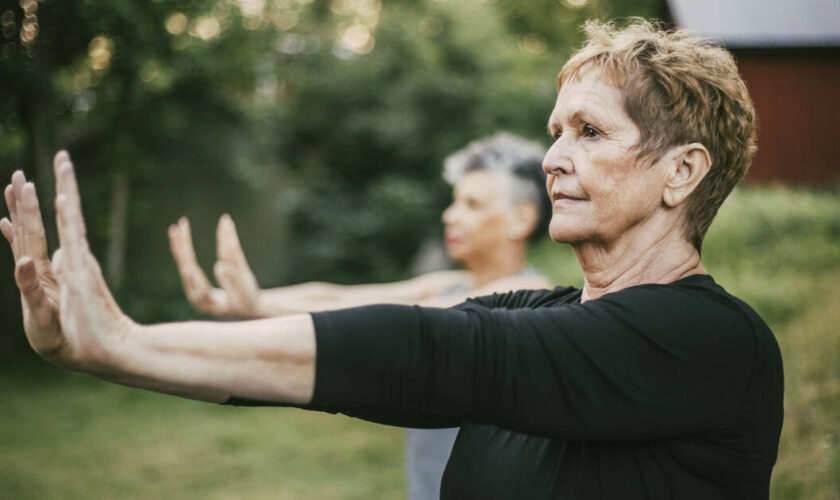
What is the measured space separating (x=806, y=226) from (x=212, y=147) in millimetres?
8803

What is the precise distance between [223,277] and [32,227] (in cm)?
118

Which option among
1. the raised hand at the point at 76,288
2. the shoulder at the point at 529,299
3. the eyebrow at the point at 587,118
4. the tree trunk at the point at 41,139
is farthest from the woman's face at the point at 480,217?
the tree trunk at the point at 41,139

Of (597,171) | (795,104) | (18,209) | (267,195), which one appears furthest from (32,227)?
(795,104)

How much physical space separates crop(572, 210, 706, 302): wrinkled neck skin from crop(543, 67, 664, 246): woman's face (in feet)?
0.05

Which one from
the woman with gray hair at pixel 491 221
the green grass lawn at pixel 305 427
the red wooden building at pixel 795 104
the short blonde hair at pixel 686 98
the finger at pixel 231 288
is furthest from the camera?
the red wooden building at pixel 795 104

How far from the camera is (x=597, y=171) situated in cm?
143

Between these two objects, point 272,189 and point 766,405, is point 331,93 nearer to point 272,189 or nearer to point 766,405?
point 272,189

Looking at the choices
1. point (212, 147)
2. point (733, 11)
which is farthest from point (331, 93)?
point (733, 11)

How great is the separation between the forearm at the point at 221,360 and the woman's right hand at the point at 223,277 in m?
1.21

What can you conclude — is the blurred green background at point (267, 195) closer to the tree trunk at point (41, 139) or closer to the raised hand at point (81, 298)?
the tree trunk at point (41, 139)

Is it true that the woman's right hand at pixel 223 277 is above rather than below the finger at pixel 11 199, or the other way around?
below

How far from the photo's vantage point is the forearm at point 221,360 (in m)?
1.07

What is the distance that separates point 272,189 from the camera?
45.9 feet

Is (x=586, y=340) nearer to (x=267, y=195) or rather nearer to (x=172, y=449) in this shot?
(x=172, y=449)
